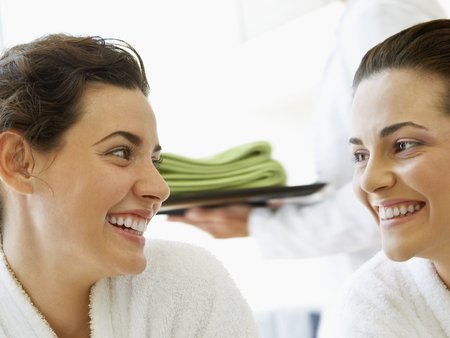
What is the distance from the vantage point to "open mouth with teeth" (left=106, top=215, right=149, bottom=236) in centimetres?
97

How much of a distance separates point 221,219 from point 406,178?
462 mm

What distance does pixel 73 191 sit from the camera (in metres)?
0.95

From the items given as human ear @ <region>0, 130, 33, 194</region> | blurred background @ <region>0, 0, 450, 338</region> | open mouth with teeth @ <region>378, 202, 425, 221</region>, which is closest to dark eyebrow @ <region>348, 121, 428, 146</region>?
open mouth with teeth @ <region>378, 202, 425, 221</region>

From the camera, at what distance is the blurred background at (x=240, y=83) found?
1.84 meters

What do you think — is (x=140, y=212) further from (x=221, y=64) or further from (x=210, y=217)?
(x=221, y=64)

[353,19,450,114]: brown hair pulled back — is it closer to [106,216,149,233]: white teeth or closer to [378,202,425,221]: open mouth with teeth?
[378,202,425,221]: open mouth with teeth

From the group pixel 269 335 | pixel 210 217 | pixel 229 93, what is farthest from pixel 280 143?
pixel 210 217

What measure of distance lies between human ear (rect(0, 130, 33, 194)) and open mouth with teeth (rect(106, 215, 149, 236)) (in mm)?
131

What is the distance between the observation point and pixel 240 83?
7.32 ft

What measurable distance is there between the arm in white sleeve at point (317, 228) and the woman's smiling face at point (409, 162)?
27cm

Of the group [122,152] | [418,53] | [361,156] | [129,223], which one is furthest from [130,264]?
[418,53]

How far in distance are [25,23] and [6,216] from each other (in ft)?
2.12

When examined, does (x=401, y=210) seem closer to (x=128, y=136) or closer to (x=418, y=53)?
(x=418, y=53)

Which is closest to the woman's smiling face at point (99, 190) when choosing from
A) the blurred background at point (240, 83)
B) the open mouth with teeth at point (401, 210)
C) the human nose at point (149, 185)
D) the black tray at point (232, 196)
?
the human nose at point (149, 185)
